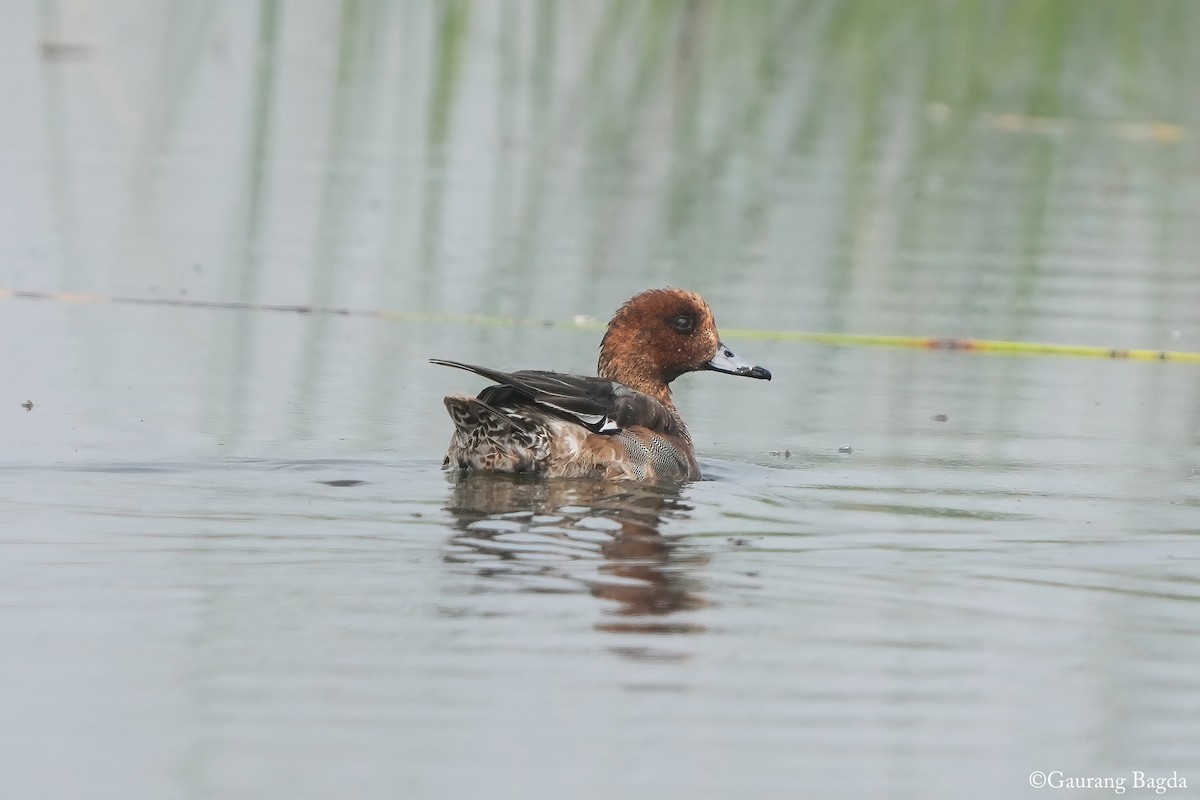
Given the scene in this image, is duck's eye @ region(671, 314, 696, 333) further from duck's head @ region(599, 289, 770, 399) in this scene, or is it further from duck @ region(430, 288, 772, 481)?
duck @ region(430, 288, 772, 481)

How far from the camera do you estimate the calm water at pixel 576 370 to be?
4.53 m

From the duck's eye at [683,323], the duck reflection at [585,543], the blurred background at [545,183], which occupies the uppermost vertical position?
the blurred background at [545,183]

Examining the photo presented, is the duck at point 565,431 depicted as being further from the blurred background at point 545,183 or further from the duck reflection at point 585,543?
the blurred background at point 545,183

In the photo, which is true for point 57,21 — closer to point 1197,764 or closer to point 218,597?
point 218,597

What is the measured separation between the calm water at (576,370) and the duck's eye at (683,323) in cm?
45

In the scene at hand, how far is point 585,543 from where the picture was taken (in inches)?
247

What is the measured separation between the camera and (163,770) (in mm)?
4125

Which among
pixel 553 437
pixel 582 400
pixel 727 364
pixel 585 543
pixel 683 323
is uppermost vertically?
pixel 683 323

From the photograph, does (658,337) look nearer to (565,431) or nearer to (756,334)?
(565,431)

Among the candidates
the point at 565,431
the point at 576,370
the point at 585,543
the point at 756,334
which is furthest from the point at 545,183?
the point at 585,543

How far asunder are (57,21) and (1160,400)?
41.9 feet

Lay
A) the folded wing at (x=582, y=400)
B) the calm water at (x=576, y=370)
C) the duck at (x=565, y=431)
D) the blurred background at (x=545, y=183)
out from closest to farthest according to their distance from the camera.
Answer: the calm water at (x=576, y=370)
the duck at (x=565, y=431)
the folded wing at (x=582, y=400)
the blurred background at (x=545, y=183)

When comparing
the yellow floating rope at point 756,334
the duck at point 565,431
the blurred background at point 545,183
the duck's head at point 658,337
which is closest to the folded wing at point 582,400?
the duck at point 565,431

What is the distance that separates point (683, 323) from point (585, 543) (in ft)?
8.33
